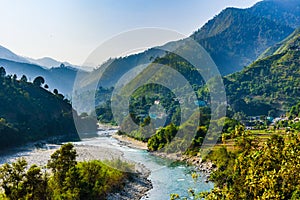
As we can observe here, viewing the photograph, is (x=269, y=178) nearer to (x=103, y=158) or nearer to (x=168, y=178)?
(x=168, y=178)

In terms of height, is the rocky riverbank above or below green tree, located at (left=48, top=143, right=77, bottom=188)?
below

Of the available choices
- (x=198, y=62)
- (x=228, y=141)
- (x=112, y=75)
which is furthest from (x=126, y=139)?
(x=112, y=75)

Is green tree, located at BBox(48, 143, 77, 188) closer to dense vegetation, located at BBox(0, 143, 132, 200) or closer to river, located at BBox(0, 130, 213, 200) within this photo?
dense vegetation, located at BBox(0, 143, 132, 200)

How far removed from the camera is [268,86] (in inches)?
3644

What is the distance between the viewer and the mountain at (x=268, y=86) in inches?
3204

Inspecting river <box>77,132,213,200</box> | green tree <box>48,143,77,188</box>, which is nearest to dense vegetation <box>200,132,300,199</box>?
green tree <box>48,143,77,188</box>

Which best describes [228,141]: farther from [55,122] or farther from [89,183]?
[55,122]

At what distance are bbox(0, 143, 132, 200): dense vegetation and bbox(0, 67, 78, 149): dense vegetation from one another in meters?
31.0

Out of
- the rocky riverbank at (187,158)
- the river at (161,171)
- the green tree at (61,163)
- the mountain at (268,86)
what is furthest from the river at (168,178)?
the mountain at (268,86)

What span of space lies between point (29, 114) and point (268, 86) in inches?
2519

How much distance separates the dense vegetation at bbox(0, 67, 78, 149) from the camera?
53.2 m

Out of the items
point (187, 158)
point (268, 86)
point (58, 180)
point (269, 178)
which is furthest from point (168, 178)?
point (268, 86)

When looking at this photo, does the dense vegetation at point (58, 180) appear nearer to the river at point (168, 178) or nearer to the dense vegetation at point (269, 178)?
the river at point (168, 178)

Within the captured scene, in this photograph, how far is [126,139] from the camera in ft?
206
